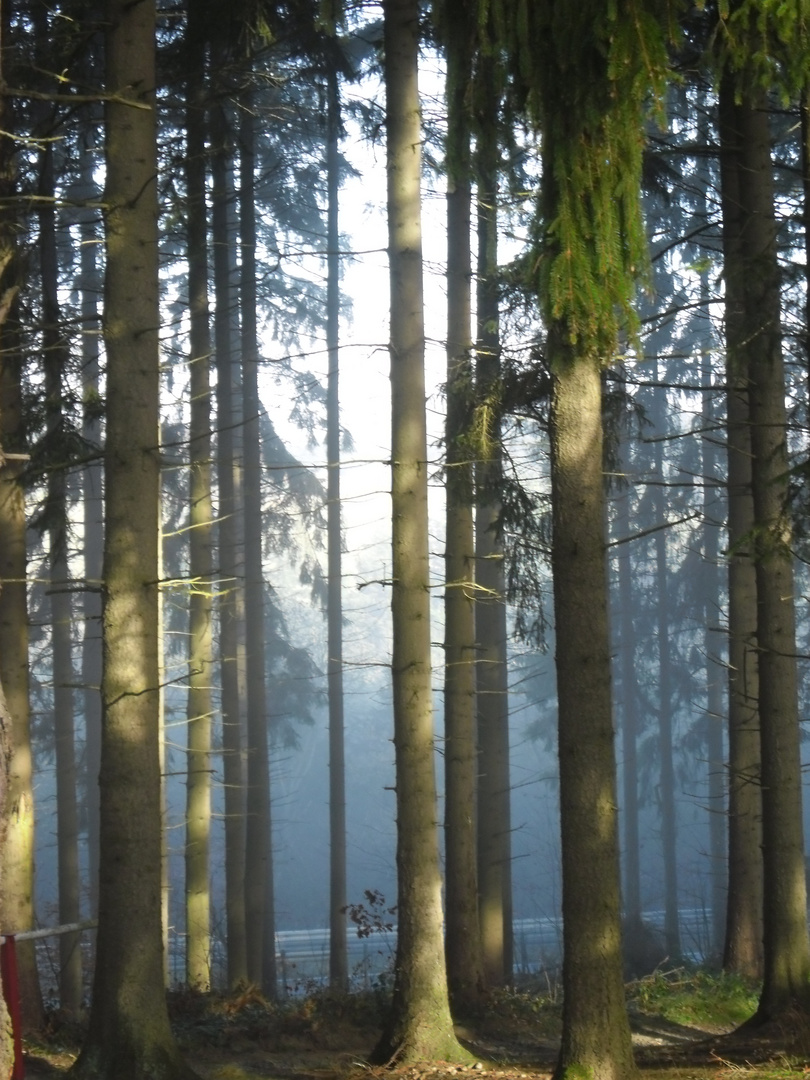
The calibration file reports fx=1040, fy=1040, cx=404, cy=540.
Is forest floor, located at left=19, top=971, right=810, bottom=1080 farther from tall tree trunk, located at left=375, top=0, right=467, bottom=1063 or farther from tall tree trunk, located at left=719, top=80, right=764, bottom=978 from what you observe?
tall tree trunk, located at left=719, top=80, right=764, bottom=978

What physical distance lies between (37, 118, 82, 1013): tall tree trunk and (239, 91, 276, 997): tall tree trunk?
2.76 meters

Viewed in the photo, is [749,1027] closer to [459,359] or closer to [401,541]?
[401,541]

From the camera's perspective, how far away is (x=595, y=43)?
251 inches

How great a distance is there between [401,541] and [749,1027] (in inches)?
199

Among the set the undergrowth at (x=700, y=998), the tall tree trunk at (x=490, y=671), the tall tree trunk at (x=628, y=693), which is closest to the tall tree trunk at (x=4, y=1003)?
the tall tree trunk at (x=490, y=671)

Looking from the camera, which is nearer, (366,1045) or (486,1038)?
(366,1045)

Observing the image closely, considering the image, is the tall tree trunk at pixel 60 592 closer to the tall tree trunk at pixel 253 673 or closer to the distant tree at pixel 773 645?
the tall tree trunk at pixel 253 673

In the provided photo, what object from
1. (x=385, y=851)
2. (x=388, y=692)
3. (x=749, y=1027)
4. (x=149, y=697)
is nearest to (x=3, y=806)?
(x=149, y=697)

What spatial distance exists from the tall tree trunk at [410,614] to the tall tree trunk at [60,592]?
289 cm

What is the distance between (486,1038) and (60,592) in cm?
617

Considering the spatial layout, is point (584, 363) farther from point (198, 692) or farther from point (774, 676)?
point (198, 692)

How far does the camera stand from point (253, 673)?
18625mm

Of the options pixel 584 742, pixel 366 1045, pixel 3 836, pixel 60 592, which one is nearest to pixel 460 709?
pixel 366 1045

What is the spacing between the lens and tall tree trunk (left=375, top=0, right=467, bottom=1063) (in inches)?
341
